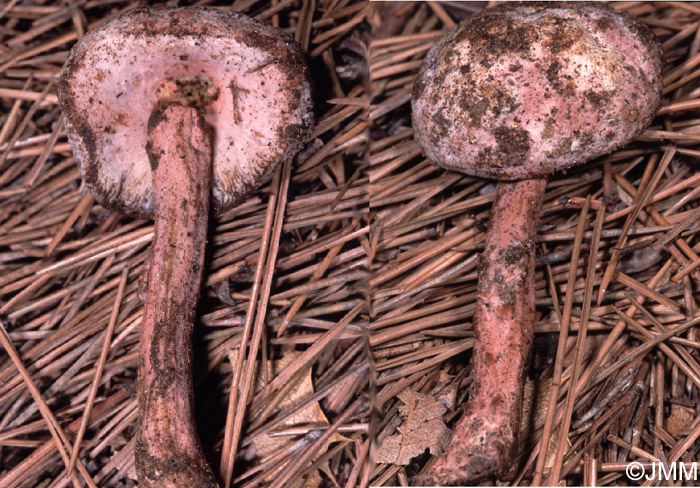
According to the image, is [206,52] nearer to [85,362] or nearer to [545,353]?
[85,362]

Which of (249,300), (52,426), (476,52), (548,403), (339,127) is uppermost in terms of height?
Answer: (476,52)

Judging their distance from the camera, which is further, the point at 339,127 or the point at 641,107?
the point at 339,127

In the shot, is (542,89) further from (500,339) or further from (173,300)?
(173,300)

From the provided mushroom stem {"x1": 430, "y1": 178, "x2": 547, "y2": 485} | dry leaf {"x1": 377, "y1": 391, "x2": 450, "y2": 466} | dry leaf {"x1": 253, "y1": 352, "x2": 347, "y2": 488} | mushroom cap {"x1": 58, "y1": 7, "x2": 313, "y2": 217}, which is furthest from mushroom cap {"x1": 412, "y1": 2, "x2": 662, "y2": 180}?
dry leaf {"x1": 253, "y1": 352, "x2": 347, "y2": 488}

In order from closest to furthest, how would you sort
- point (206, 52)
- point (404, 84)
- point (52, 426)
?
1. point (206, 52)
2. point (52, 426)
3. point (404, 84)

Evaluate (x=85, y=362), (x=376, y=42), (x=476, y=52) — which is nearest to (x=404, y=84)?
(x=376, y=42)

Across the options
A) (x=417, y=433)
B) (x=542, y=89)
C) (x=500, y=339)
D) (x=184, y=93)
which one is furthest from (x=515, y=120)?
(x=184, y=93)
